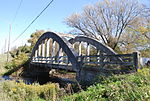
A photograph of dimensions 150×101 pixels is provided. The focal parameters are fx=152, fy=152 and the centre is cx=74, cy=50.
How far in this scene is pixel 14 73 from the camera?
2170 centimetres

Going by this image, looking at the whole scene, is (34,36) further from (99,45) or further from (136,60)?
(136,60)

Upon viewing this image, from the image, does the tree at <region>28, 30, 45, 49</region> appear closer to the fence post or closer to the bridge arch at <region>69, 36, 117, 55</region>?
the bridge arch at <region>69, 36, 117, 55</region>

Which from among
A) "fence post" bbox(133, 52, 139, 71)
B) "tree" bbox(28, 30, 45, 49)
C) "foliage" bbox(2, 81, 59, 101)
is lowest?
"foliage" bbox(2, 81, 59, 101)

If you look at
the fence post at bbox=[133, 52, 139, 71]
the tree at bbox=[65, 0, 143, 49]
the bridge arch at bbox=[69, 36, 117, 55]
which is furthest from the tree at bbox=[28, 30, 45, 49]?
the fence post at bbox=[133, 52, 139, 71]

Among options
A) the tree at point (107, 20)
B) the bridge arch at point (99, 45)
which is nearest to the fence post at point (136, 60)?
the bridge arch at point (99, 45)

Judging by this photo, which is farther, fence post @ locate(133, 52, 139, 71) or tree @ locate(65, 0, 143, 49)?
tree @ locate(65, 0, 143, 49)

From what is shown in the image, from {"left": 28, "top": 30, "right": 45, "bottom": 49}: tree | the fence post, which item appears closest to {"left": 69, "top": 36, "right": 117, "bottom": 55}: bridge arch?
the fence post

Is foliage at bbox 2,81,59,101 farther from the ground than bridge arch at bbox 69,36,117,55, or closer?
closer

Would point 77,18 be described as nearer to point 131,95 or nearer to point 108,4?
point 108,4

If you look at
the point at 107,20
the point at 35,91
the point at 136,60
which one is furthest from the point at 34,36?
the point at 136,60

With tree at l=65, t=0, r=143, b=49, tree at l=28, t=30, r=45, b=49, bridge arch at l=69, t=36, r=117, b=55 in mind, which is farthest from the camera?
tree at l=28, t=30, r=45, b=49

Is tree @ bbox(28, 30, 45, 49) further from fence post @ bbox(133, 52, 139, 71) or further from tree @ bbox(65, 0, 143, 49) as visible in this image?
fence post @ bbox(133, 52, 139, 71)

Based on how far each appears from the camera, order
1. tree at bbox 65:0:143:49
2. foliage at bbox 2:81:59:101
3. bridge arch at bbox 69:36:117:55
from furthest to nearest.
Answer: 1. tree at bbox 65:0:143:49
2. bridge arch at bbox 69:36:117:55
3. foliage at bbox 2:81:59:101

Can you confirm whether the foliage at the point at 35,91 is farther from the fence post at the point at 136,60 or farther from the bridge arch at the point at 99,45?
the bridge arch at the point at 99,45
